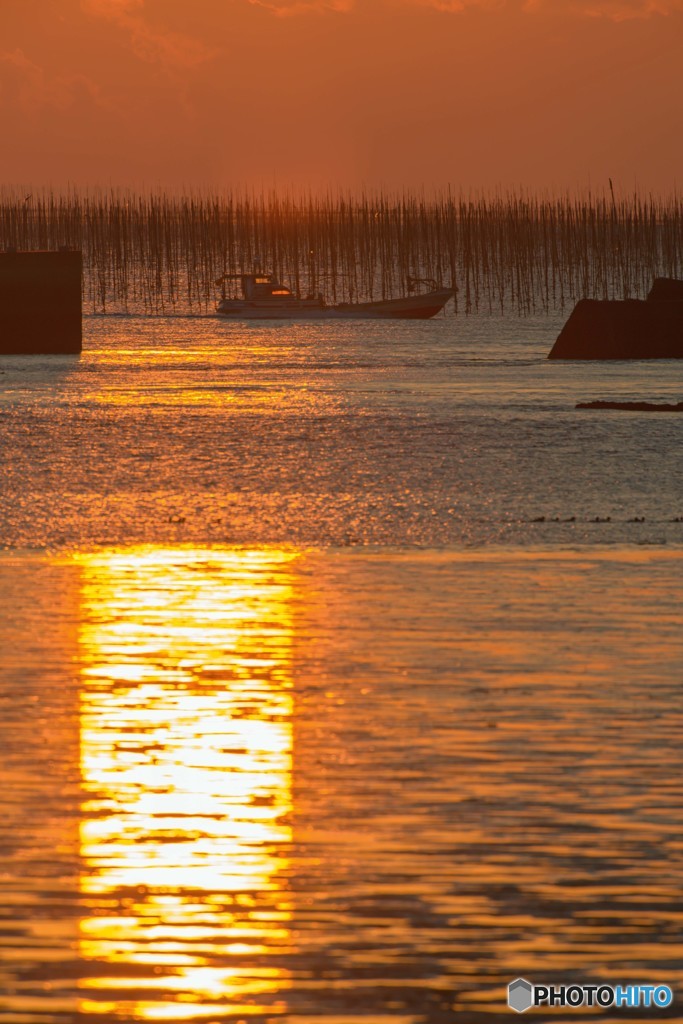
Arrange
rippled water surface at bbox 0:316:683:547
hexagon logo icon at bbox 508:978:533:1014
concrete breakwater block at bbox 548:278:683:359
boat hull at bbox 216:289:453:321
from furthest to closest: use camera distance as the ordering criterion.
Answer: boat hull at bbox 216:289:453:321, concrete breakwater block at bbox 548:278:683:359, rippled water surface at bbox 0:316:683:547, hexagon logo icon at bbox 508:978:533:1014

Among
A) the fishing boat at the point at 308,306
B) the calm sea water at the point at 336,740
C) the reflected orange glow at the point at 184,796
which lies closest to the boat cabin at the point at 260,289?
the fishing boat at the point at 308,306

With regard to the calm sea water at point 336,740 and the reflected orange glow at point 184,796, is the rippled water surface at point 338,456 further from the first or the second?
the reflected orange glow at point 184,796

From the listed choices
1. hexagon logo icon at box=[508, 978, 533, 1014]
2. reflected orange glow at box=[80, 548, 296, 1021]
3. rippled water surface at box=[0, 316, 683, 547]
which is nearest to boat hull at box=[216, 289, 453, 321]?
rippled water surface at box=[0, 316, 683, 547]

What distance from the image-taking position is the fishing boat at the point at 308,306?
59.9 meters

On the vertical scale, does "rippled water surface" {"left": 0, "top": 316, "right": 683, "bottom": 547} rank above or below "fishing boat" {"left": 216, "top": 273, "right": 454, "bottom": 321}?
below

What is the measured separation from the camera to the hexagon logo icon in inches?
146

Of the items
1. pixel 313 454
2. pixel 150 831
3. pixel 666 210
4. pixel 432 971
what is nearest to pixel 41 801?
pixel 150 831

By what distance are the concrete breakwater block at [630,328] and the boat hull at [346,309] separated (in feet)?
91.4

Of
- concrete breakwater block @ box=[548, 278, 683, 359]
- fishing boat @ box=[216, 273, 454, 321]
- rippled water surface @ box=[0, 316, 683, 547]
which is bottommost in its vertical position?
rippled water surface @ box=[0, 316, 683, 547]

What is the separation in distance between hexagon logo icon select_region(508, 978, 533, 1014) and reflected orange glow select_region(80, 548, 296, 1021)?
475 millimetres

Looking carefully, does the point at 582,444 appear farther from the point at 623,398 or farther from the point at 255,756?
the point at 255,756

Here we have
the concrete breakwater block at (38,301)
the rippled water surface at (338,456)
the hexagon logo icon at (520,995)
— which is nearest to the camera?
the hexagon logo icon at (520,995)

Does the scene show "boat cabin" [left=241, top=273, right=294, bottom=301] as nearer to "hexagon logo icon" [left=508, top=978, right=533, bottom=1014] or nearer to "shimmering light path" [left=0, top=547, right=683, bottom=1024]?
"shimmering light path" [left=0, top=547, right=683, bottom=1024]

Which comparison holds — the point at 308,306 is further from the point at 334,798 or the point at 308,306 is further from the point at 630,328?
the point at 334,798
